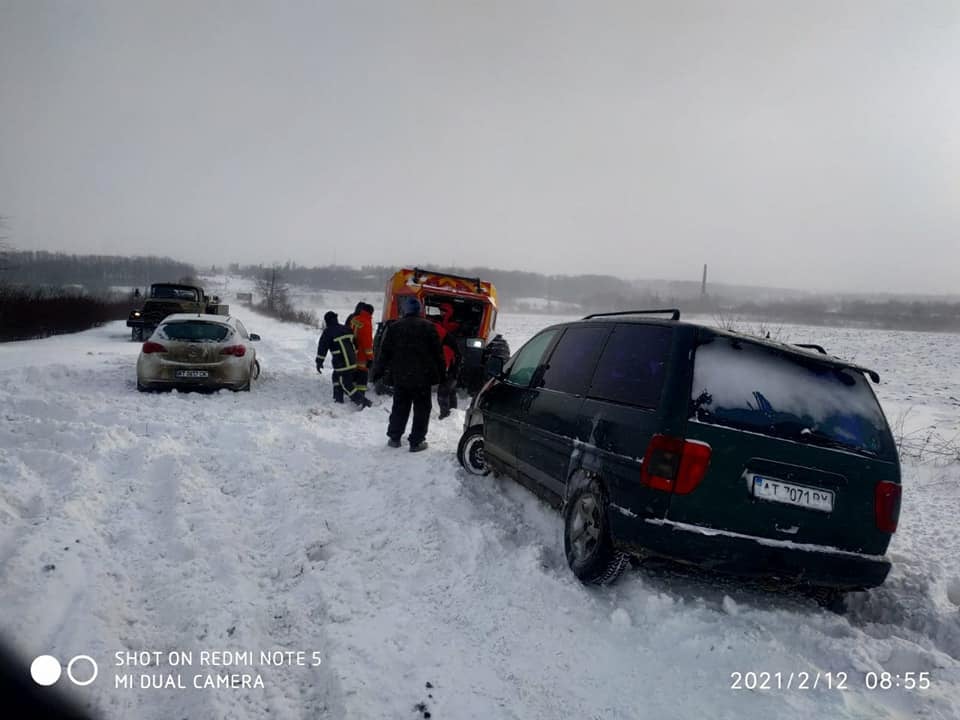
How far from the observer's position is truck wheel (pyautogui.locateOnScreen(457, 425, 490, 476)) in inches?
240

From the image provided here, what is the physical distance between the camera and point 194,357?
9.33 m

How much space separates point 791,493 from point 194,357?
→ 901 centimetres

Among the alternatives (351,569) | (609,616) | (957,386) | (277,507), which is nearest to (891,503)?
(609,616)

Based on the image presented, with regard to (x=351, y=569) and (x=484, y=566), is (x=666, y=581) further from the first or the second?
(x=351, y=569)

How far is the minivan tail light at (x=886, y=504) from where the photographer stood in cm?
331

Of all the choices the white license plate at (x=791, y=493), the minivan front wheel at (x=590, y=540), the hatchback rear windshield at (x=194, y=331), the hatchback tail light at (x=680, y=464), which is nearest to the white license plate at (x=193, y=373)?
the hatchback rear windshield at (x=194, y=331)

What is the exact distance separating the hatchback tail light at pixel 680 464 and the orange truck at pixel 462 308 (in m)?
7.42

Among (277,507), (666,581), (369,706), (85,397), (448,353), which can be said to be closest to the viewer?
(369,706)

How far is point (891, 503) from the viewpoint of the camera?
3.34m

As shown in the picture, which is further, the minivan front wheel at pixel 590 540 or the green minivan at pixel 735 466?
the minivan front wheel at pixel 590 540

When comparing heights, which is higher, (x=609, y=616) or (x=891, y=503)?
(x=891, y=503)

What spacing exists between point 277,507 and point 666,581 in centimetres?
318
